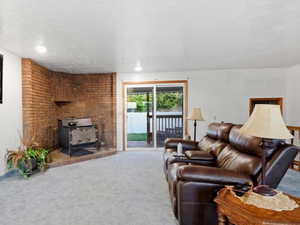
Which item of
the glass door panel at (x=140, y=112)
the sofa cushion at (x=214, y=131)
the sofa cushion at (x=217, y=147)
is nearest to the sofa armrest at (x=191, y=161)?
the sofa cushion at (x=217, y=147)

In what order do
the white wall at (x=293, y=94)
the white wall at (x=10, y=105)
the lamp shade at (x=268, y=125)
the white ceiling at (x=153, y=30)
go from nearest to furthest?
the lamp shade at (x=268, y=125), the white ceiling at (x=153, y=30), the white wall at (x=10, y=105), the white wall at (x=293, y=94)

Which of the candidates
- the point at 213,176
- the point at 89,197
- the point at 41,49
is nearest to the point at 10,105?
the point at 41,49

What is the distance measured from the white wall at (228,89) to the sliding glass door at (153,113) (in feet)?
1.19

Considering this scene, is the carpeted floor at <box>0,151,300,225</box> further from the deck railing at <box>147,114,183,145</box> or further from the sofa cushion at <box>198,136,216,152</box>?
the deck railing at <box>147,114,183,145</box>

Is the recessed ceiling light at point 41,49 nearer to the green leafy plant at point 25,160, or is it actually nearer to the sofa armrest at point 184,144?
the green leafy plant at point 25,160

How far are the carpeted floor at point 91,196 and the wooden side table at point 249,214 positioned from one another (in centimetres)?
82

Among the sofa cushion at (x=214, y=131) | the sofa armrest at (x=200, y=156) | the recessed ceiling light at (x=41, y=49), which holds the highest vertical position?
the recessed ceiling light at (x=41, y=49)

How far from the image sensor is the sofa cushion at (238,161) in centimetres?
173

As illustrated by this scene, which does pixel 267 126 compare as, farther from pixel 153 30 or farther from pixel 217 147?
pixel 153 30

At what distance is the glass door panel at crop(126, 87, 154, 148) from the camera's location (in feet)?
17.0

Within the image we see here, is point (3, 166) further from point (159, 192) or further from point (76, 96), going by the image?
point (159, 192)

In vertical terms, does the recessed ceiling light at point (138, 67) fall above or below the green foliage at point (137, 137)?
above

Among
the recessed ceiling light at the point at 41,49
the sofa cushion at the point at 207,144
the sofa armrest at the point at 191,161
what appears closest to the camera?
the sofa armrest at the point at 191,161

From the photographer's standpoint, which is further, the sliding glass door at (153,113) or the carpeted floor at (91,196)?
the sliding glass door at (153,113)
